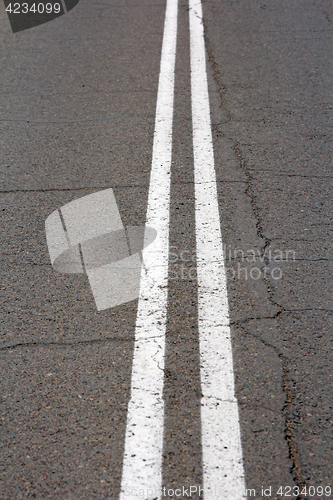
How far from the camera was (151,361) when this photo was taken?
8.34ft

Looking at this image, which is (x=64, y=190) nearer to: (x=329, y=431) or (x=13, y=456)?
(x=13, y=456)

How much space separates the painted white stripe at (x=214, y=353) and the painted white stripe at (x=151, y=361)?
208 mm

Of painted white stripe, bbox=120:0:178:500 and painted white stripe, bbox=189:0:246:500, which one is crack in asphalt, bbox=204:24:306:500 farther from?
painted white stripe, bbox=120:0:178:500

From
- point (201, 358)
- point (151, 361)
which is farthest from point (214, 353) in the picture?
point (151, 361)

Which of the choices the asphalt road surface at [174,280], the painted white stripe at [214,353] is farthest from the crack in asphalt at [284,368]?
the painted white stripe at [214,353]

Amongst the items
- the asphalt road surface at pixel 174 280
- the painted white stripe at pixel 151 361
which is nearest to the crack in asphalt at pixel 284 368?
the asphalt road surface at pixel 174 280

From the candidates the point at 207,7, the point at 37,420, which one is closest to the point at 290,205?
the point at 37,420

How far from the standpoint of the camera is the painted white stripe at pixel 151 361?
6.73 ft

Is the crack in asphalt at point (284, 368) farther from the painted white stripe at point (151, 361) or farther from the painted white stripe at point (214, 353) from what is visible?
the painted white stripe at point (151, 361)

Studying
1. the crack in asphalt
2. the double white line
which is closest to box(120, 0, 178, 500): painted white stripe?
the double white line

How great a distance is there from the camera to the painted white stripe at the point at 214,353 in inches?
Result: 80.6

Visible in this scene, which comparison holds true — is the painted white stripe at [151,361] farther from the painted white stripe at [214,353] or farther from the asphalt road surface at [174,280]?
the painted white stripe at [214,353]

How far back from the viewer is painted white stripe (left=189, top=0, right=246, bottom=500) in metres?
2.05

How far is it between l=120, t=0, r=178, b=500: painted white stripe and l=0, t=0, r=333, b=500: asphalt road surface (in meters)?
0.01
